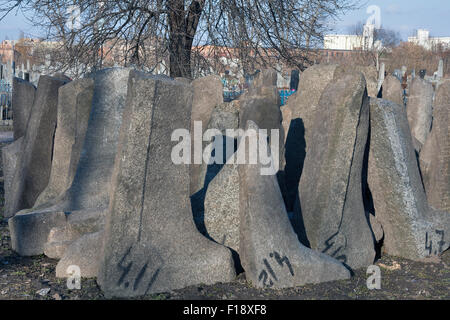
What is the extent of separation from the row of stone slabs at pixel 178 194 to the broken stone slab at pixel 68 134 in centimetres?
1

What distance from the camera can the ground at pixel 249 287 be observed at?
344 centimetres

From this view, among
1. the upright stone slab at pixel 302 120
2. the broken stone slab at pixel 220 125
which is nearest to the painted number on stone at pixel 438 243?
the upright stone slab at pixel 302 120

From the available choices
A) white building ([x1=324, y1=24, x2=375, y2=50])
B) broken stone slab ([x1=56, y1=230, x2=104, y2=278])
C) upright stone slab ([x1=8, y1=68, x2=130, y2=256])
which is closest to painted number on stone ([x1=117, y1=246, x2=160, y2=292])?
broken stone slab ([x1=56, y1=230, x2=104, y2=278])

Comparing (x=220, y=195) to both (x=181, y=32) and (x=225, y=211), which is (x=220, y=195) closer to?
(x=225, y=211)

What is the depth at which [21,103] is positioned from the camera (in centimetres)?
666

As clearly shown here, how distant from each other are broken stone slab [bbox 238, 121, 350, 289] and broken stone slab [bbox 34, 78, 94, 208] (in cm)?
216

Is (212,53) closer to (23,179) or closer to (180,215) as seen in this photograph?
(23,179)

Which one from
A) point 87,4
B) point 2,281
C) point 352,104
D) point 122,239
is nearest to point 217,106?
point 352,104

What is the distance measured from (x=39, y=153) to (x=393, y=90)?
13.3ft

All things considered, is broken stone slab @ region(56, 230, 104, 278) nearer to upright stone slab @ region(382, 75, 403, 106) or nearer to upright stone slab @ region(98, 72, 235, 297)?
upright stone slab @ region(98, 72, 235, 297)

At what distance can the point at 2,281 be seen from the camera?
372 centimetres

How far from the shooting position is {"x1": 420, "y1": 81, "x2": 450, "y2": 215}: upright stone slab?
17.1 feet

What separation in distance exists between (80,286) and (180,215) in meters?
0.79

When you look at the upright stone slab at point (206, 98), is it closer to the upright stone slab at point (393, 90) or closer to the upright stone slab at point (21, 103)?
the upright stone slab at point (393, 90)
